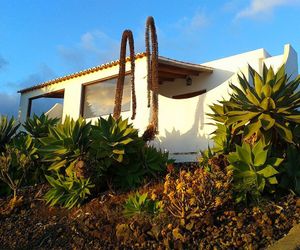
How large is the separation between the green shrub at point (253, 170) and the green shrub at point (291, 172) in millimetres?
258

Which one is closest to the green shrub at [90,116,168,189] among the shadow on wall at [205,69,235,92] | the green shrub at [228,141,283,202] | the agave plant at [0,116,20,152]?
the green shrub at [228,141,283,202]

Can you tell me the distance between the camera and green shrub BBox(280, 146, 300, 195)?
26.5 ft

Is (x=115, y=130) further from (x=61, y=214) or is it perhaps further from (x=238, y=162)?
(x=238, y=162)

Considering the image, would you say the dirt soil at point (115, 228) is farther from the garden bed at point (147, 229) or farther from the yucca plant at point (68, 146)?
the yucca plant at point (68, 146)

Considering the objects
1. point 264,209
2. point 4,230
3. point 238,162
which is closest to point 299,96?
point 238,162

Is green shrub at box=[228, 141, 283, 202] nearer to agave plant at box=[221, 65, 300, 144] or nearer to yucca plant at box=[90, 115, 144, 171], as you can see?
agave plant at box=[221, 65, 300, 144]

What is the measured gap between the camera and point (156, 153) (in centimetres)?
1094

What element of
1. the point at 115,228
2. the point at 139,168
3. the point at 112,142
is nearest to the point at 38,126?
the point at 112,142

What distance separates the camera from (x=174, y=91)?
17750 mm

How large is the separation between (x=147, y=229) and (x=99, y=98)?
35.5 feet

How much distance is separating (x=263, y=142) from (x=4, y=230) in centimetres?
571

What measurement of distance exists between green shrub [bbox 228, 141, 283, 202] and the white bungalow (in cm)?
412

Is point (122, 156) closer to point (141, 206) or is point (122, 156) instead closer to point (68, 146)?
point (68, 146)

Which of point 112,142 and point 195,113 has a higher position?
point 195,113
